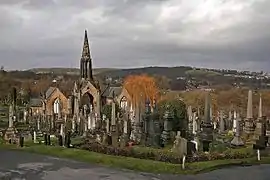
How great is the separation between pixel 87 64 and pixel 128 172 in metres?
60.5

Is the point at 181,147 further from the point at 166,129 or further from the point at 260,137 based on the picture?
the point at 260,137

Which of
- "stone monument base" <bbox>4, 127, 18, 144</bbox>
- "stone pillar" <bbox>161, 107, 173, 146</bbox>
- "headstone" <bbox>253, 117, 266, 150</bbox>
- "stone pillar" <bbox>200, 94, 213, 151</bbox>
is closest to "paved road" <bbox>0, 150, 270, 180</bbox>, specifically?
"headstone" <bbox>253, 117, 266, 150</bbox>

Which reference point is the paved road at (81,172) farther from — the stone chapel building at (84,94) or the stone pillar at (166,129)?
the stone chapel building at (84,94)

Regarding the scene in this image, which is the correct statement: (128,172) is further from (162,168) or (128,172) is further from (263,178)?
(263,178)

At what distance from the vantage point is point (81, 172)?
20859mm

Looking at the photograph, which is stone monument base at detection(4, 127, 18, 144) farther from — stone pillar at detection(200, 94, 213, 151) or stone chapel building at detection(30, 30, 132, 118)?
stone chapel building at detection(30, 30, 132, 118)

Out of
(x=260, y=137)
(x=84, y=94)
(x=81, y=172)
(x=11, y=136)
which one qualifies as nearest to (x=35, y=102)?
(x=84, y=94)

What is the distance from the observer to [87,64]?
8012cm

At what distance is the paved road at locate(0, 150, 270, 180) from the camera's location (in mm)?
19188

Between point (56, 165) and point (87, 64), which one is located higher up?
point (87, 64)

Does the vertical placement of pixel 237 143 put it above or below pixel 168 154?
below

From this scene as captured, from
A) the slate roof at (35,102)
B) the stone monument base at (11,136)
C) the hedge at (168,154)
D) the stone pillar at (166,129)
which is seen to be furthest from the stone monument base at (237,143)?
the slate roof at (35,102)

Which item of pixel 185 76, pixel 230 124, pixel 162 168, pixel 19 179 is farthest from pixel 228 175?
pixel 185 76

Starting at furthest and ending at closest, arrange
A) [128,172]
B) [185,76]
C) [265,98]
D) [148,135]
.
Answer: [185,76] < [265,98] < [148,135] < [128,172]
